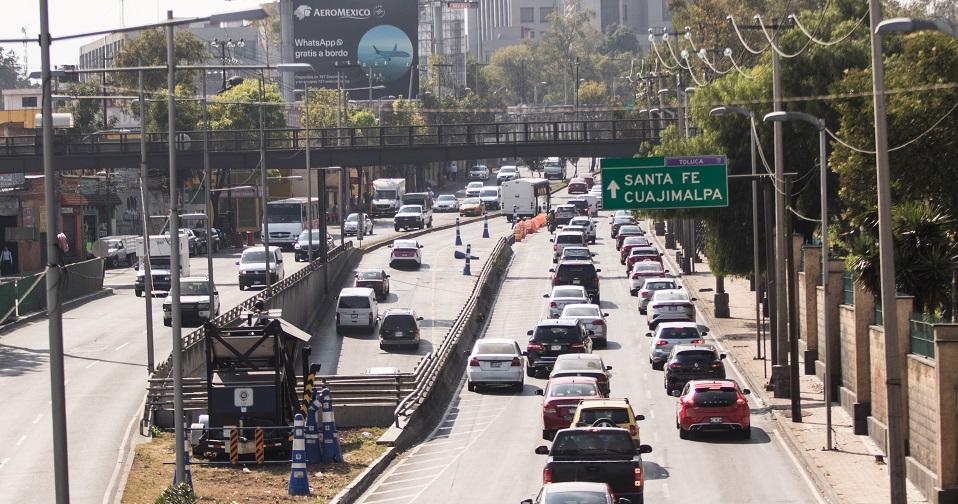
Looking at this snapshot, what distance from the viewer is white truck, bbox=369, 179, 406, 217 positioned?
410 ft

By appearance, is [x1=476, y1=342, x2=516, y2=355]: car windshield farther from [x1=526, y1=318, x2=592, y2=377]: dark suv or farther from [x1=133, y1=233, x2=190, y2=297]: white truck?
[x1=133, y1=233, x2=190, y2=297]: white truck

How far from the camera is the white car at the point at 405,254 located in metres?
83.4

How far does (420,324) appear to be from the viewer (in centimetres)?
6469

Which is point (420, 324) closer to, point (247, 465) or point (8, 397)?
point (8, 397)

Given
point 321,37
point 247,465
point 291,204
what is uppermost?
point 321,37

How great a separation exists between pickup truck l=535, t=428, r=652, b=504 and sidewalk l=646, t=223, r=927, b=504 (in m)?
4.17

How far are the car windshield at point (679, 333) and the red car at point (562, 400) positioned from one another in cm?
1254

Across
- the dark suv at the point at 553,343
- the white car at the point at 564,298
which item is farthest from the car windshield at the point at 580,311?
the dark suv at the point at 553,343

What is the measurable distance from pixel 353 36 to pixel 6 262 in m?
59.2

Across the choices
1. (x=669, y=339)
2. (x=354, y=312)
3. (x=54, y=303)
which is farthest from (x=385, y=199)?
(x=54, y=303)

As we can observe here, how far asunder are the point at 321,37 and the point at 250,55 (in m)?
59.9

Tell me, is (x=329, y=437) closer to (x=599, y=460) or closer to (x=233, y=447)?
(x=233, y=447)

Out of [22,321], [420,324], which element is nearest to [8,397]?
[22,321]

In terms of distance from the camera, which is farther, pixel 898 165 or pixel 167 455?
pixel 898 165
